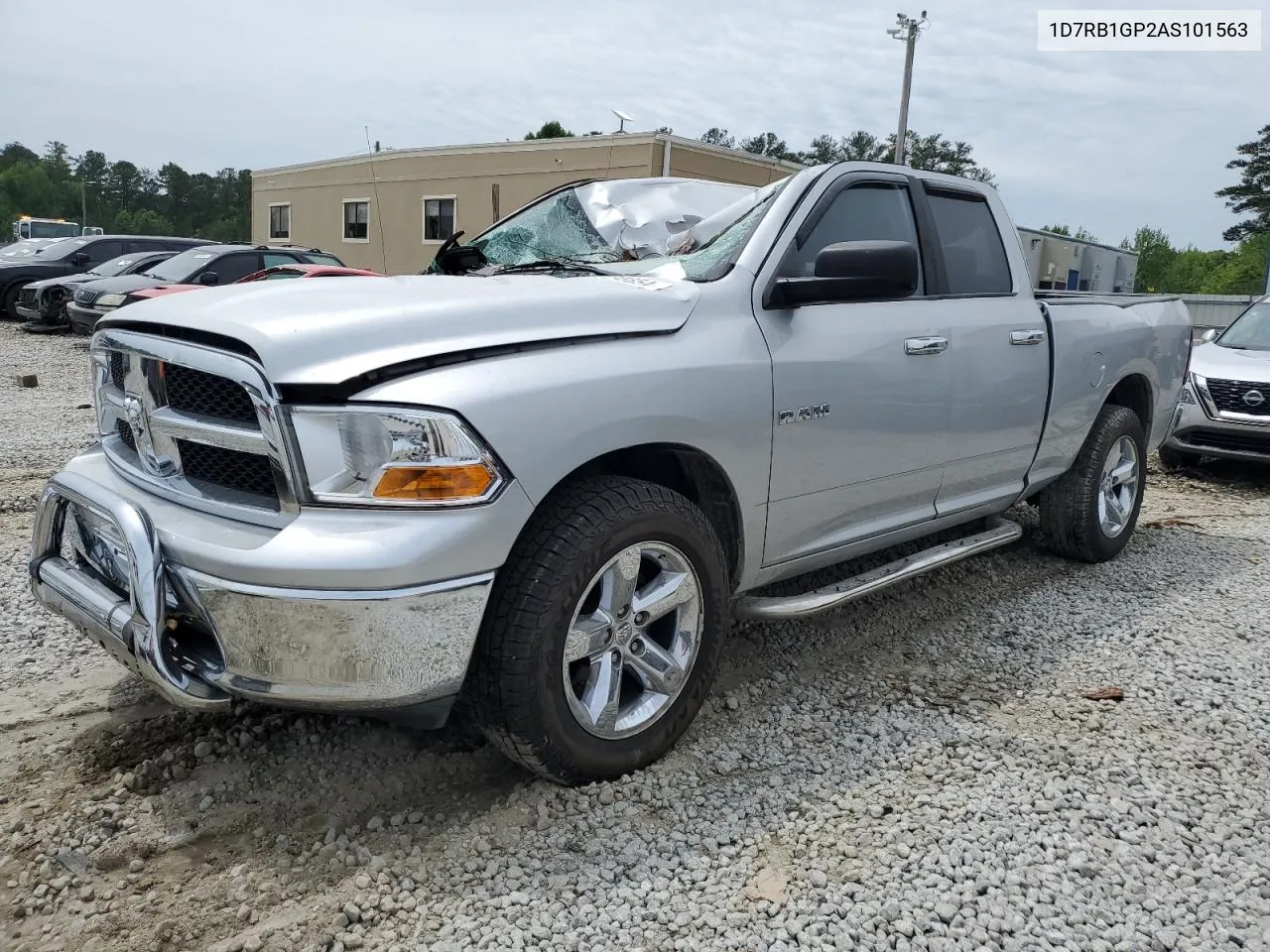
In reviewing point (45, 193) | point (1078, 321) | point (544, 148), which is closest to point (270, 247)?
point (544, 148)

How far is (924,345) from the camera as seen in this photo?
3648 millimetres

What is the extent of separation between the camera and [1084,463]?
4.95m

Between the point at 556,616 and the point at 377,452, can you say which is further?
the point at 556,616

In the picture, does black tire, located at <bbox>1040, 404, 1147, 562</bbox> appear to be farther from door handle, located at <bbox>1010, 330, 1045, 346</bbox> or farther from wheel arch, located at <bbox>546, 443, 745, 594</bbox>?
wheel arch, located at <bbox>546, 443, 745, 594</bbox>

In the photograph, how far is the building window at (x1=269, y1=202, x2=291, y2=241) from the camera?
3209 cm

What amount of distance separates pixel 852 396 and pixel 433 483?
5.24ft

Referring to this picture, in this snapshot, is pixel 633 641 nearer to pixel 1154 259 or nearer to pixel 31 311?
pixel 31 311

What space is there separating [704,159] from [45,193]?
101076 millimetres

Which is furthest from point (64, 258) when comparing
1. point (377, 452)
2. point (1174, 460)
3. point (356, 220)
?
point (377, 452)

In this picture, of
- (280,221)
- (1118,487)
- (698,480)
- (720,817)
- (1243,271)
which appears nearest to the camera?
(720,817)

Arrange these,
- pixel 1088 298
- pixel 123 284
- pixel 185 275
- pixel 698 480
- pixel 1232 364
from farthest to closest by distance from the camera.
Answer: pixel 123 284
pixel 185 275
pixel 1232 364
pixel 1088 298
pixel 698 480

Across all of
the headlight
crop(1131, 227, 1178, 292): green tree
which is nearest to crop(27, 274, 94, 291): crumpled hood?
the headlight

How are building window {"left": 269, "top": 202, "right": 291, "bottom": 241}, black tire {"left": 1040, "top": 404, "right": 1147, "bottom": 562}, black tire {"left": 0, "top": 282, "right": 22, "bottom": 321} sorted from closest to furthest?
black tire {"left": 1040, "top": 404, "right": 1147, "bottom": 562} < black tire {"left": 0, "top": 282, "right": 22, "bottom": 321} < building window {"left": 269, "top": 202, "right": 291, "bottom": 241}

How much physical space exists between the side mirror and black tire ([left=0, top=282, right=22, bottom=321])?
17.6 metres
